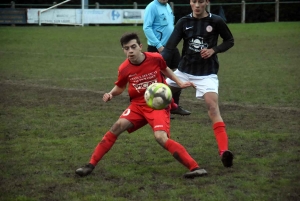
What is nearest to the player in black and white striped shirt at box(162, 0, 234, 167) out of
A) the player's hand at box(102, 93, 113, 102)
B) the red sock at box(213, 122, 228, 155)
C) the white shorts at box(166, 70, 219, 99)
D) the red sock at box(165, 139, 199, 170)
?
the white shorts at box(166, 70, 219, 99)

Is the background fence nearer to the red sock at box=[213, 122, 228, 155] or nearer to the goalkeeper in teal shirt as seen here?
the goalkeeper in teal shirt

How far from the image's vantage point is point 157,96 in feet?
20.6

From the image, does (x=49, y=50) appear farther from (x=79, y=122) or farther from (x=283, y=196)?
(x=283, y=196)

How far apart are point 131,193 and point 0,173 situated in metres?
1.58

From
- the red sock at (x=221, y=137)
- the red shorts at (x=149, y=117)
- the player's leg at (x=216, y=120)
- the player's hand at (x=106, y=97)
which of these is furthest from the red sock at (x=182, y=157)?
the player's hand at (x=106, y=97)

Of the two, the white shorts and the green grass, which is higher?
the white shorts

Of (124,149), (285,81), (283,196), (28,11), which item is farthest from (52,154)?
(28,11)

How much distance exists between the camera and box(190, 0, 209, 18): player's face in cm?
705

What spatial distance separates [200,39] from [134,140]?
1.76 meters

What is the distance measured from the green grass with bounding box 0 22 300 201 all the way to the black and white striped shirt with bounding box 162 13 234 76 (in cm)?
101

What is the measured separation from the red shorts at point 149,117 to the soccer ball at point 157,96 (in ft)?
0.49

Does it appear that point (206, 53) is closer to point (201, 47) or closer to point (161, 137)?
point (201, 47)

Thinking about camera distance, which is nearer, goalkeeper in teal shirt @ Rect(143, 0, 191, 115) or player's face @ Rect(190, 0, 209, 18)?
player's face @ Rect(190, 0, 209, 18)

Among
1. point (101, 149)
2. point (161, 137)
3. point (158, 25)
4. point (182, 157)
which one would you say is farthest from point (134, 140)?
point (158, 25)
